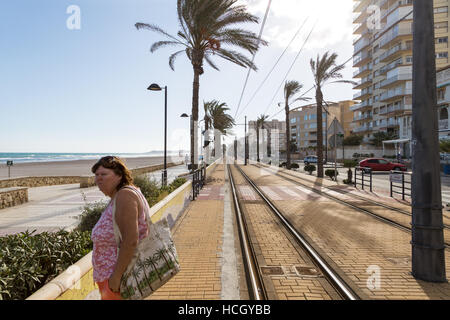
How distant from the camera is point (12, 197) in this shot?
39.6 ft

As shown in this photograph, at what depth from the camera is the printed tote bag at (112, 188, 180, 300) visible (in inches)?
78.5

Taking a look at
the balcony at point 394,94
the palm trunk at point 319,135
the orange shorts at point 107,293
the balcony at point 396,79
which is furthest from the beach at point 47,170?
the balcony at point 396,79

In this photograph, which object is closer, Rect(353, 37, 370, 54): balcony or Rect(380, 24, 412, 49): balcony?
Rect(380, 24, 412, 49): balcony

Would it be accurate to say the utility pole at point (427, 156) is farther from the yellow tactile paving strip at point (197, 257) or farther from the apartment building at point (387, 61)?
the apartment building at point (387, 61)

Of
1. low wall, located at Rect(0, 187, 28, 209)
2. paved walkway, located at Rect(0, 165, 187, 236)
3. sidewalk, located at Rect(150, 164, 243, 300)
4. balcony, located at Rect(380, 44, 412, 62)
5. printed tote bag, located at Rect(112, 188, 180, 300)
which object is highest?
balcony, located at Rect(380, 44, 412, 62)

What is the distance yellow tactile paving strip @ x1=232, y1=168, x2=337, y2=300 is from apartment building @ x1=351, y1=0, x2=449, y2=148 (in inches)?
1526

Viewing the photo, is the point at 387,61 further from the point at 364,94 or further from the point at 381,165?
the point at 381,165

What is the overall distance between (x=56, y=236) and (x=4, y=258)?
2.79 feet

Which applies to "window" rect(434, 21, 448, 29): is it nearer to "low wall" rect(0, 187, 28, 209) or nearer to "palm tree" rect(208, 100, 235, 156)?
"palm tree" rect(208, 100, 235, 156)

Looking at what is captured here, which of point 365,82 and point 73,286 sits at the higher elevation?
point 365,82

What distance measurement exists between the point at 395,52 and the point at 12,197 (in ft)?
198

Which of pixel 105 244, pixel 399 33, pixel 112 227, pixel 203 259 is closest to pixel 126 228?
pixel 112 227

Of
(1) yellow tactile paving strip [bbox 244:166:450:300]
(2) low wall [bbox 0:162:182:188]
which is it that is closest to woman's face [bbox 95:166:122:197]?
(1) yellow tactile paving strip [bbox 244:166:450:300]
